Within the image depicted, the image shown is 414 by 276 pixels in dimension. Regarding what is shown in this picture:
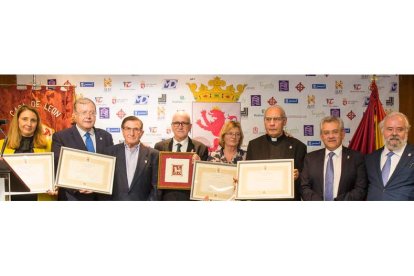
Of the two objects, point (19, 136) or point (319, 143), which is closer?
point (19, 136)

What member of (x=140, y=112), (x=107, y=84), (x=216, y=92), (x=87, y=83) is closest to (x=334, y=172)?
Answer: (x=216, y=92)

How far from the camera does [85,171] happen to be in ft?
18.0

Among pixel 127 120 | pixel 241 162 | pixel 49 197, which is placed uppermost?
pixel 127 120

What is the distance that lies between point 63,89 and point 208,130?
145 cm

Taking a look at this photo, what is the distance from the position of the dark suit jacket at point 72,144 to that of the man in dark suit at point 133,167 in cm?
12

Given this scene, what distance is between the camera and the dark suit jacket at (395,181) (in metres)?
5.27

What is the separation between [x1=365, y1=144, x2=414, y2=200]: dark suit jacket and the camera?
5273 mm

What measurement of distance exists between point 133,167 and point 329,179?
1.71m

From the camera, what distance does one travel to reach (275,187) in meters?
5.43

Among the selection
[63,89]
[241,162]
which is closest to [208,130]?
[241,162]

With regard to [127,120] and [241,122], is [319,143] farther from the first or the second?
[127,120]

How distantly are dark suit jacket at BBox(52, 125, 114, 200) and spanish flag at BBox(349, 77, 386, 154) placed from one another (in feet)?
7.62

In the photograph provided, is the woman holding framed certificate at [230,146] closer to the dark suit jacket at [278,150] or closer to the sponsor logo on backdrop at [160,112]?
the dark suit jacket at [278,150]

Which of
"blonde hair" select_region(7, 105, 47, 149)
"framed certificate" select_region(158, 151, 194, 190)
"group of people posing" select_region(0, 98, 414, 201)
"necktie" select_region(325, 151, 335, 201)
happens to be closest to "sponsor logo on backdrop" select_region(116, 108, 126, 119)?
"group of people posing" select_region(0, 98, 414, 201)
